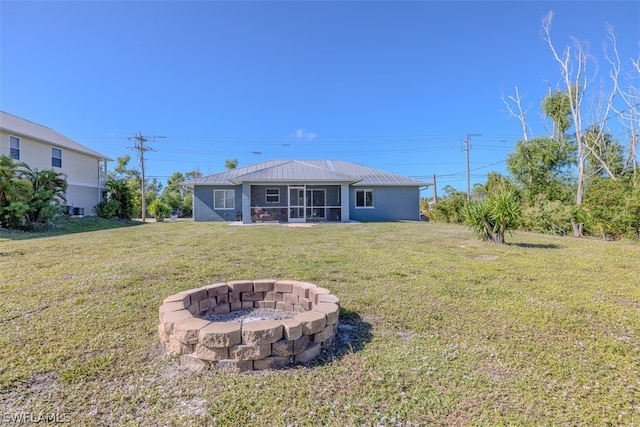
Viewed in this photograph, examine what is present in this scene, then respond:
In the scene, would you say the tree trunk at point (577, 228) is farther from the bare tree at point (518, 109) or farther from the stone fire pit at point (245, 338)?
the stone fire pit at point (245, 338)

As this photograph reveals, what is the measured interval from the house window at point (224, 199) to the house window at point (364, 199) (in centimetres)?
803

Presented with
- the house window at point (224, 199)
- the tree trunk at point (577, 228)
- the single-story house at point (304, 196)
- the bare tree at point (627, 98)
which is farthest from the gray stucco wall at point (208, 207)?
the bare tree at point (627, 98)

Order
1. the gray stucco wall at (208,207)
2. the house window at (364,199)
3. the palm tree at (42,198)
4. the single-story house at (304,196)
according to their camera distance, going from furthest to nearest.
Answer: the house window at (364,199) → the gray stucco wall at (208,207) → the single-story house at (304,196) → the palm tree at (42,198)

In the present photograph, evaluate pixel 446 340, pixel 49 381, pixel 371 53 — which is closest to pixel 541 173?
pixel 371 53

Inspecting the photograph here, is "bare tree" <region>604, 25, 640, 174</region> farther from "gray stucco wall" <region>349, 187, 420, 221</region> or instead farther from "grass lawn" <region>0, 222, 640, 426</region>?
"grass lawn" <region>0, 222, 640, 426</region>

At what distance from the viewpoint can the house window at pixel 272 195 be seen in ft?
62.2

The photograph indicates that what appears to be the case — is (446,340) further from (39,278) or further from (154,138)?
(154,138)

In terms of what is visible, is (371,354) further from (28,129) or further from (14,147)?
(28,129)

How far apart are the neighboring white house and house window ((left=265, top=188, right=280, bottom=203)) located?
458 inches

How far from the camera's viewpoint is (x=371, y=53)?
17.5 m

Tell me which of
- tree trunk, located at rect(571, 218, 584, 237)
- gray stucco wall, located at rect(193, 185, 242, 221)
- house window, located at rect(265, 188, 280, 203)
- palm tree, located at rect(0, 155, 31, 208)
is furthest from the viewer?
house window, located at rect(265, 188, 280, 203)

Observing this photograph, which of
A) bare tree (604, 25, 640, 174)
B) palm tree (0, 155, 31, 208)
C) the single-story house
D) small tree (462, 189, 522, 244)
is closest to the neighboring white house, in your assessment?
palm tree (0, 155, 31, 208)

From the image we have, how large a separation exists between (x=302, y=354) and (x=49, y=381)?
1.75 m

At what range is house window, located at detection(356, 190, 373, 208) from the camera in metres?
19.8
